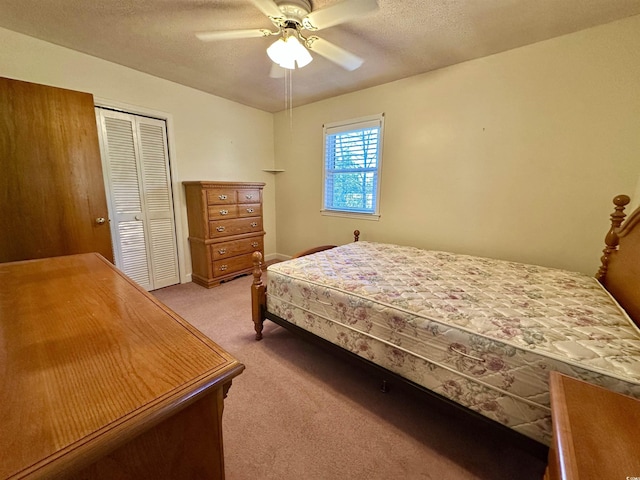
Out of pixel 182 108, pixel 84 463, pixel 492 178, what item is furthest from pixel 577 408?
pixel 182 108

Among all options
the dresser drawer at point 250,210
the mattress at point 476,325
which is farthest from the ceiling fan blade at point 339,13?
the dresser drawer at point 250,210

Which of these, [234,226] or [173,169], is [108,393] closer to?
[234,226]

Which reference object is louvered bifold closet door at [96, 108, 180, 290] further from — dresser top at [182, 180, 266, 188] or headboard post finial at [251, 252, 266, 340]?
headboard post finial at [251, 252, 266, 340]

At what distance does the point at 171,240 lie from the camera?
336cm

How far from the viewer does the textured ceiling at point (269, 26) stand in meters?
1.79

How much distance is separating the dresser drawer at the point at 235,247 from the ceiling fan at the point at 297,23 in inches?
87.9

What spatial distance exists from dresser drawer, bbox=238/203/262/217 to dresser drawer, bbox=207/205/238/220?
8 centimetres

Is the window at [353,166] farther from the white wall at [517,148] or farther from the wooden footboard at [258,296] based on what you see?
the wooden footboard at [258,296]

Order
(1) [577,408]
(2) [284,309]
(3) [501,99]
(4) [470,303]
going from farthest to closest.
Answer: (3) [501,99]
(2) [284,309]
(4) [470,303]
(1) [577,408]

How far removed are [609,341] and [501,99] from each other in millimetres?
2216

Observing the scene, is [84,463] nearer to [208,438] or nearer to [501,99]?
[208,438]

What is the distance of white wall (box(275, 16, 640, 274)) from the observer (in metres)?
2.01

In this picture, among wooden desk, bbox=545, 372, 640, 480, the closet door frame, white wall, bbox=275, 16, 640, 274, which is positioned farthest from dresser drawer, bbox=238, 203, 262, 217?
wooden desk, bbox=545, 372, 640, 480

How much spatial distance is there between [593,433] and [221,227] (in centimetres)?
342
